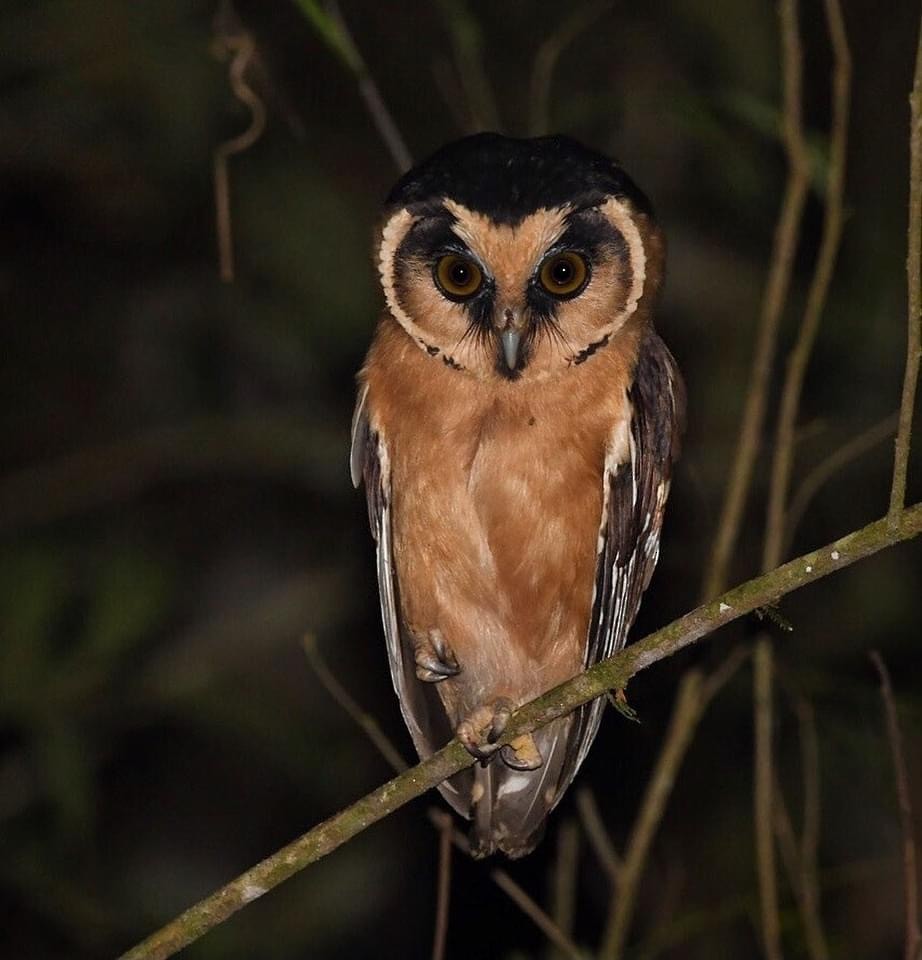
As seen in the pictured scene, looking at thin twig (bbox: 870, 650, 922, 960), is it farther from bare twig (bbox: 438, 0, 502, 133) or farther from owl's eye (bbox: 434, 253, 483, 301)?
bare twig (bbox: 438, 0, 502, 133)

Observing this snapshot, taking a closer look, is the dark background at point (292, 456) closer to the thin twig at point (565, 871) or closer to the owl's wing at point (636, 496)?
the thin twig at point (565, 871)

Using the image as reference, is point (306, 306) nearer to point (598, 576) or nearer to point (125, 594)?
point (125, 594)

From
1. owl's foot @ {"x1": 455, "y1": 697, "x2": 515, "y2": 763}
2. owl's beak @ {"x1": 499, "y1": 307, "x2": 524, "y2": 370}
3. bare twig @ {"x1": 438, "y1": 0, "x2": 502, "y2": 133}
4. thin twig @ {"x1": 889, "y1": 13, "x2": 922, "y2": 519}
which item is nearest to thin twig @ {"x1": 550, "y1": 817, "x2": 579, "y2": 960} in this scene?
owl's foot @ {"x1": 455, "y1": 697, "x2": 515, "y2": 763}

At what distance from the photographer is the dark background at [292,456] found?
5855 mm

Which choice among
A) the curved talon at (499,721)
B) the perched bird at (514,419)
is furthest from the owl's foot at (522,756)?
the curved talon at (499,721)

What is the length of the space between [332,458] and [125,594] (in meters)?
1.05

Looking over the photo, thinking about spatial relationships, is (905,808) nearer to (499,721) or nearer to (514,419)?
(499,721)

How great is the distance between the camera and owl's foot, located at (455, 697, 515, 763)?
3631mm

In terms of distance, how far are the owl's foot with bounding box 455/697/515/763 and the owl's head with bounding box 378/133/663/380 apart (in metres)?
0.78

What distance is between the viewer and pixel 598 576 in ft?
13.0

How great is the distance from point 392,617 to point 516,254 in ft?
3.48

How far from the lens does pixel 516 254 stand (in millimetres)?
3576

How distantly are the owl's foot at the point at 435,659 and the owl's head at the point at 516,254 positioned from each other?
0.75 metres

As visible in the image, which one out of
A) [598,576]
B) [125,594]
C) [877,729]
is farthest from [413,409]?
[877,729]
